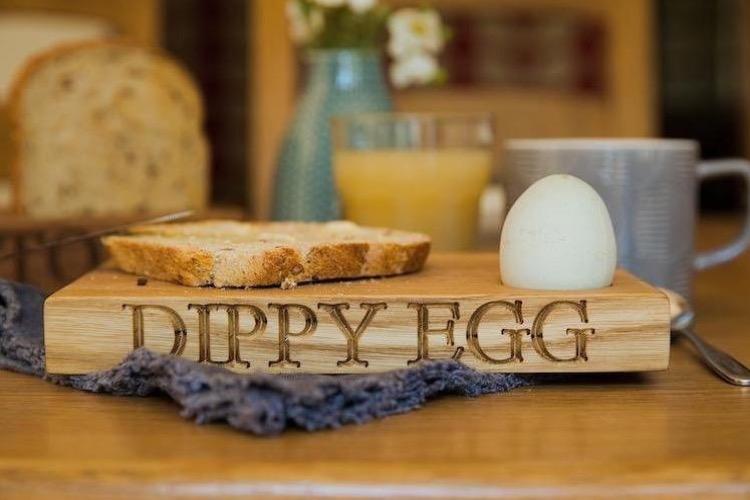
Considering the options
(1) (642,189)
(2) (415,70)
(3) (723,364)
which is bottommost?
(3) (723,364)

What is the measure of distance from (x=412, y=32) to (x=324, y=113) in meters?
0.16

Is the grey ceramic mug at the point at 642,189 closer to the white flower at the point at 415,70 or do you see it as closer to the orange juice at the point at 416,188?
the orange juice at the point at 416,188

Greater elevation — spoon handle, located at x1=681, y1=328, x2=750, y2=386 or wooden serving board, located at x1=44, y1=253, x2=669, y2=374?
wooden serving board, located at x1=44, y1=253, x2=669, y2=374

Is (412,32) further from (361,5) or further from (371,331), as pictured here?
(371,331)

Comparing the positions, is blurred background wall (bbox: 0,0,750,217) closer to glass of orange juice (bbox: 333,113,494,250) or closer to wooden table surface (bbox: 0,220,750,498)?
glass of orange juice (bbox: 333,113,494,250)

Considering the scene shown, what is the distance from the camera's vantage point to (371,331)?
26.5 inches

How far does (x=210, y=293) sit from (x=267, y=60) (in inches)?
56.2

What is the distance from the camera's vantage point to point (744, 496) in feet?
1.62

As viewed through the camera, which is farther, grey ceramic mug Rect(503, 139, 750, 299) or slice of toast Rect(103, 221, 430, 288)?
grey ceramic mug Rect(503, 139, 750, 299)

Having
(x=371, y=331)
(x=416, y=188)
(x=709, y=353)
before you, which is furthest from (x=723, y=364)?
(x=416, y=188)

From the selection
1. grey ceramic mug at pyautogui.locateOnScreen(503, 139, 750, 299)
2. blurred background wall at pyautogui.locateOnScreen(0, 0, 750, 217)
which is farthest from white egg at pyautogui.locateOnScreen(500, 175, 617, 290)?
blurred background wall at pyautogui.locateOnScreen(0, 0, 750, 217)

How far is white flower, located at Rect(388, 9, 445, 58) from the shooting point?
133 cm

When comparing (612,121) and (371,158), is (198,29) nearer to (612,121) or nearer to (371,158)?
(612,121)

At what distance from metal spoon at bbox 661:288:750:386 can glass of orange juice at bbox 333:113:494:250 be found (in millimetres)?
371
